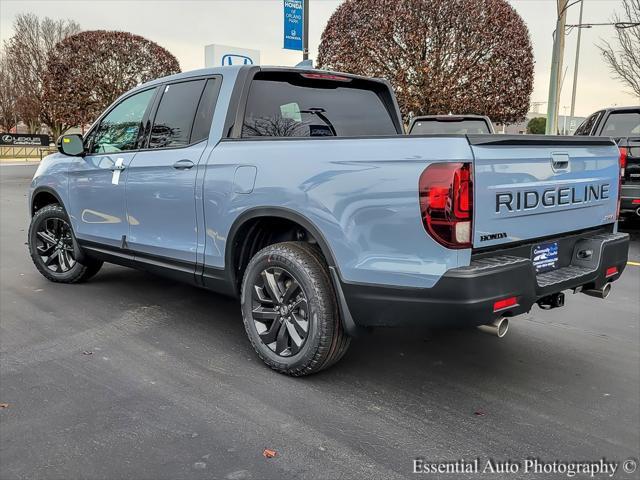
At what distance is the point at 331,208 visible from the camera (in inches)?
124

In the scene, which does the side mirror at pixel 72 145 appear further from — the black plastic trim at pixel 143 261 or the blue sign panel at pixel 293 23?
the blue sign panel at pixel 293 23

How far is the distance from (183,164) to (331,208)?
55.5 inches

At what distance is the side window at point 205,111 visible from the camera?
159 inches

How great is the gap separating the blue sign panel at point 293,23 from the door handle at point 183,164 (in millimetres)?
8024

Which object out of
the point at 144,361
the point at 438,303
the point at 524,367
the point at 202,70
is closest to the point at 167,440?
the point at 144,361

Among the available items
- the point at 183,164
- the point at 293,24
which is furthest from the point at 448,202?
the point at 293,24

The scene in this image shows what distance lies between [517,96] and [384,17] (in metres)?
5.23

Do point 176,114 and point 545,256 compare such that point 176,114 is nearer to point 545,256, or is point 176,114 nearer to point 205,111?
point 205,111

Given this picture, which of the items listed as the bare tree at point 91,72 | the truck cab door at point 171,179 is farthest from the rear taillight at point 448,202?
the bare tree at point 91,72

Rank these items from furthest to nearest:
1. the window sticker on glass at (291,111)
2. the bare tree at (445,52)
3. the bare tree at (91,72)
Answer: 1. the bare tree at (91,72)
2. the bare tree at (445,52)
3. the window sticker on glass at (291,111)

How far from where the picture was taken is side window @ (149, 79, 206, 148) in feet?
13.9

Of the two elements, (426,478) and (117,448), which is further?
(117,448)

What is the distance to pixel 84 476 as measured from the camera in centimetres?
253

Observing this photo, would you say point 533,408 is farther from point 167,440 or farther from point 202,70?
point 202,70
